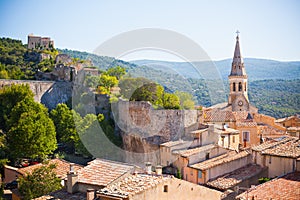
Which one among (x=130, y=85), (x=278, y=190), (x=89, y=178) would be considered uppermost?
(x=130, y=85)

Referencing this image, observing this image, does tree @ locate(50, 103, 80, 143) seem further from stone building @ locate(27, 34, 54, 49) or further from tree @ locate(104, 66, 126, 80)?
stone building @ locate(27, 34, 54, 49)

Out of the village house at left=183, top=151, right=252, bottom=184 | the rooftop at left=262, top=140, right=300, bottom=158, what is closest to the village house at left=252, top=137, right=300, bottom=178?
the rooftop at left=262, top=140, right=300, bottom=158

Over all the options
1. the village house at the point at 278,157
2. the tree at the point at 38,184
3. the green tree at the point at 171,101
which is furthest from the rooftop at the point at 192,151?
the tree at the point at 38,184

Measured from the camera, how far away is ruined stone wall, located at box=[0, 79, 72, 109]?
3678cm

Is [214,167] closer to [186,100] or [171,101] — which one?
[171,101]

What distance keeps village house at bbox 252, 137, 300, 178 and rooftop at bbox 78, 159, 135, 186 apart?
7.77 metres

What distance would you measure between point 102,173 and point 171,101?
49.0ft

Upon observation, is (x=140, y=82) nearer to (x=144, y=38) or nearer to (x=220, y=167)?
(x=144, y=38)

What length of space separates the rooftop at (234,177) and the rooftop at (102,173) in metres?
6.35

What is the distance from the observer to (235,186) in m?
16.3

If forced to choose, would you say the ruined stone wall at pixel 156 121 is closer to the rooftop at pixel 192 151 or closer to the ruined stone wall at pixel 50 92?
the rooftop at pixel 192 151

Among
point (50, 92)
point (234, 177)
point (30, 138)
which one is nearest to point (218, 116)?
point (234, 177)

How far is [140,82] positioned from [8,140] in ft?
41.4

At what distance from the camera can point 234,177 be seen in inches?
695
